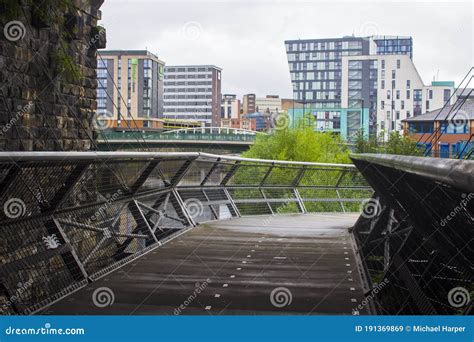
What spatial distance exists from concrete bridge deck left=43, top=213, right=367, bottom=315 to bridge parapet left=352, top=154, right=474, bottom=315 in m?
0.50

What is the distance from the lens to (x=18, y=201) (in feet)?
21.9

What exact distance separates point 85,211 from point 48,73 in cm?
519

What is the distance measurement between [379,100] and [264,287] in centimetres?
16091

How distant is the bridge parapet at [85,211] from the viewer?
649 cm

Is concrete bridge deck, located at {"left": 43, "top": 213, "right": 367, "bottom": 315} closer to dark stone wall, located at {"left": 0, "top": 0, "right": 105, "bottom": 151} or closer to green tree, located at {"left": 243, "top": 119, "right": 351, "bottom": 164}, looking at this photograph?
dark stone wall, located at {"left": 0, "top": 0, "right": 105, "bottom": 151}

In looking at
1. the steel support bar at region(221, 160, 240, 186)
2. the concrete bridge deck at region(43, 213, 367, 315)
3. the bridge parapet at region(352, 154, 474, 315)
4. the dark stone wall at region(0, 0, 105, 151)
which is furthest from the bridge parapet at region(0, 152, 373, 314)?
the bridge parapet at region(352, 154, 474, 315)

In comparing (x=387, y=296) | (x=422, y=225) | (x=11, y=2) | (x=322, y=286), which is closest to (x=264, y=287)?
(x=322, y=286)

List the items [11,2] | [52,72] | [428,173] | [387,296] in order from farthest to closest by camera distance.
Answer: [52,72]
[11,2]
[387,296]
[428,173]

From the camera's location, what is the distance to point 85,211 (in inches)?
335

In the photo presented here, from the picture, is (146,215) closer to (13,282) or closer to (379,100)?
(13,282)

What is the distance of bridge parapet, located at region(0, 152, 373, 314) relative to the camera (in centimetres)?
649

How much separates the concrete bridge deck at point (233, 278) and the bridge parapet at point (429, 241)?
0.50 m

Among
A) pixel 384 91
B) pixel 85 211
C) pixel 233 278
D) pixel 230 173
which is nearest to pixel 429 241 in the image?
pixel 233 278

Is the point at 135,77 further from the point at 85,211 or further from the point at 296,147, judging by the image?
the point at 85,211
